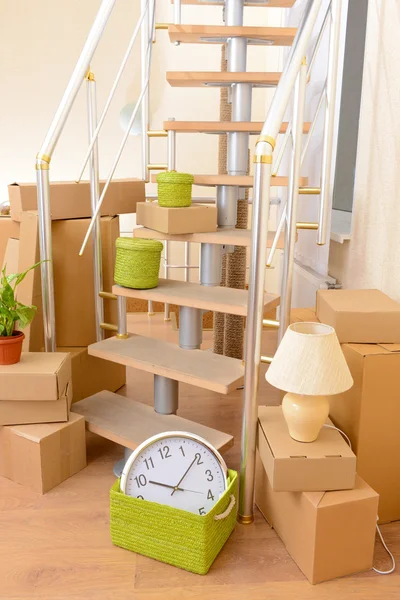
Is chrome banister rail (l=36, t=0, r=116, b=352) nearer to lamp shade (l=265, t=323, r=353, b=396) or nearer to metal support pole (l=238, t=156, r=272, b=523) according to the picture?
metal support pole (l=238, t=156, r=272, b=523)

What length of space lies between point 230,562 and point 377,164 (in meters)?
1.49

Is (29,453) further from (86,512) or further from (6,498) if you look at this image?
(86,512)

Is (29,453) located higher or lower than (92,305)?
lower

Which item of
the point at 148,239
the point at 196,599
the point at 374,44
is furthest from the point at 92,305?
the point at 374,44

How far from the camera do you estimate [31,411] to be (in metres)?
1.84

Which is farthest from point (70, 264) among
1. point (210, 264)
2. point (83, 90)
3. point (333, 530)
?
point (83, 90)

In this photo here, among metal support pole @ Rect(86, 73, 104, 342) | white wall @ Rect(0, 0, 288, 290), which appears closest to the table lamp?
Result: metal support pole @ Rect(86, 73, 104, 342)

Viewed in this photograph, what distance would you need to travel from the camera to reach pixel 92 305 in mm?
2379

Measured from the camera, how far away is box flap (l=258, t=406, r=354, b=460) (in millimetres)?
1423

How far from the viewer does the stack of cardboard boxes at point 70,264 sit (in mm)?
2227

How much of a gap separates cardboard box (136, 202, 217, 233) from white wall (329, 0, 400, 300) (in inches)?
24.8

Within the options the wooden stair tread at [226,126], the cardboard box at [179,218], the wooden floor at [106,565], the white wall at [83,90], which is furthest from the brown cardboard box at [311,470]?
the white wall at [83,90]

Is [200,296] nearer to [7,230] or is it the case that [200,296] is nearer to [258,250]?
[258,250]

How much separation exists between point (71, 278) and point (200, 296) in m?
0.69
